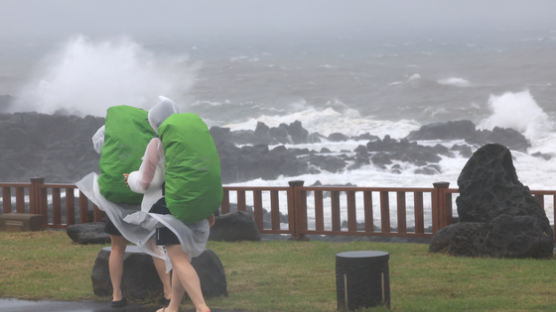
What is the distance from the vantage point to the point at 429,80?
8412 centimetres

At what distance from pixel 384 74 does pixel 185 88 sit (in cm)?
2398

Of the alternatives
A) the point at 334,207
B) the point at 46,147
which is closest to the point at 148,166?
the point at 334,207

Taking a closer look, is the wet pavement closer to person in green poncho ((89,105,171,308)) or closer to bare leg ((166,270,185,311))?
person in green poncho ((89,105,171,308))

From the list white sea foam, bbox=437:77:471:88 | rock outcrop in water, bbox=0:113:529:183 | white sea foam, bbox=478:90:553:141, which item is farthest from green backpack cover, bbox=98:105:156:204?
white sea foam, bbox=437:77:471:88

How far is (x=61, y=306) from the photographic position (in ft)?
22.6

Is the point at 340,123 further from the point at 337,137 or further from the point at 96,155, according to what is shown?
the point at 96,155

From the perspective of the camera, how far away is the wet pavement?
6547mm

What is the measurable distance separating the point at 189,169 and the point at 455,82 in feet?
266

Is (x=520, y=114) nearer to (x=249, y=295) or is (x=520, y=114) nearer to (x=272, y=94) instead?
(x=272, y=94)

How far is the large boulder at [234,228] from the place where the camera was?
1170cm

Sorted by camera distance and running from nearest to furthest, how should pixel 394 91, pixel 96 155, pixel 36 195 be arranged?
pixel 36 195 → pixel 96 155 → pixel 394 91

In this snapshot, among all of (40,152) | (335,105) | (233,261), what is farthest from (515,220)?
(335,105)

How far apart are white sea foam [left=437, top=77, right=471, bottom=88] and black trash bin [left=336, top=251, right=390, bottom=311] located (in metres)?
78.4

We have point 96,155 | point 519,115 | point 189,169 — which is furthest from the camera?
point 519,115
